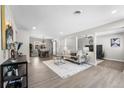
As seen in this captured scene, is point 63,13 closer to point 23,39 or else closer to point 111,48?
point 23,39

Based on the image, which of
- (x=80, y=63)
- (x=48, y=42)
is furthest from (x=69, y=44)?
(x=48, y=42)

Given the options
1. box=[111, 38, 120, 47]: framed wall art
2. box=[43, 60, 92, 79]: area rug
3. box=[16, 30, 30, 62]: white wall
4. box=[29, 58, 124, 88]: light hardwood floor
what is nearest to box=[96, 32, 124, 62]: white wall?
box=[111, 38, 120, 47]: framed wall art

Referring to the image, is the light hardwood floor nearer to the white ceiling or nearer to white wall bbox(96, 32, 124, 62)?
the white ceiling

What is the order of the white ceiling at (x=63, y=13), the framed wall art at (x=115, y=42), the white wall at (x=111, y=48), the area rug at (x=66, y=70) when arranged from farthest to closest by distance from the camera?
the framed wall art at (x=115, y=42) < the white wall at (x=111, y=48) < the area rug at (x=66, y=70) < the white ceiling at (x=63, y=13)

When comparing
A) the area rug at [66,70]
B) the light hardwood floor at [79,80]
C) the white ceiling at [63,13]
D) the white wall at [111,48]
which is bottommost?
the light hardwood floor at [79,80]

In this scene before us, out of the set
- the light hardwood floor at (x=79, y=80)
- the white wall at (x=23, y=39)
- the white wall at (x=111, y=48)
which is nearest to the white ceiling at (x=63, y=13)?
the white wall at (x=23, y=39)

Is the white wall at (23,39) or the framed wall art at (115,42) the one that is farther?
the framed wall art at (115,42)

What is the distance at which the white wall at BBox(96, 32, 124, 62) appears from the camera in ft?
18.8

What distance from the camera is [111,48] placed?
20.9ft

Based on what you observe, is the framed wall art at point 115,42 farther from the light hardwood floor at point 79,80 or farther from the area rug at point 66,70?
the area rug at point 66,70

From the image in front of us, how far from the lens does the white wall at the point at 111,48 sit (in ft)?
18.8
